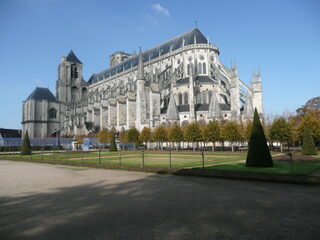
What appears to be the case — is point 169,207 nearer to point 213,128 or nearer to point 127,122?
point 213,128

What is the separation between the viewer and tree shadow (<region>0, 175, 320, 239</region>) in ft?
14.5

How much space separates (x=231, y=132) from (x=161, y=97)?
22085mm

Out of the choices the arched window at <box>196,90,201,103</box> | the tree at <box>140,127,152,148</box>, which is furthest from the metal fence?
the arched window at <box>196,90,201,103</box>

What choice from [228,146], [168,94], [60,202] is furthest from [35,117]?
[60,202]

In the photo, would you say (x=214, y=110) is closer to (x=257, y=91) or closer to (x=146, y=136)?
(x=257, y=91)

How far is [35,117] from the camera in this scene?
77.1 metres

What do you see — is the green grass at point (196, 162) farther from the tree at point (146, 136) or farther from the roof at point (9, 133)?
the roof at point (9, 133)

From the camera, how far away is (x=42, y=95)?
264 feet

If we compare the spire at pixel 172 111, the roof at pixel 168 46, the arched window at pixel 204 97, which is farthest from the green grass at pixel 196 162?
the roof at pixel 168 46

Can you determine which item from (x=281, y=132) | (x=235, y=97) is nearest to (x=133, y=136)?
(x=235, y=97)

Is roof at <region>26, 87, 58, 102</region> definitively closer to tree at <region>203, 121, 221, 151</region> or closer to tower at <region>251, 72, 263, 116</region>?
tree at <region>203, 121, 221, 151</region>

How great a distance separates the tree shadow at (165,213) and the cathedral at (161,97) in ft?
118

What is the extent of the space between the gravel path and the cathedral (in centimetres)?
3570

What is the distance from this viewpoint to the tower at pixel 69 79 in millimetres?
85625
